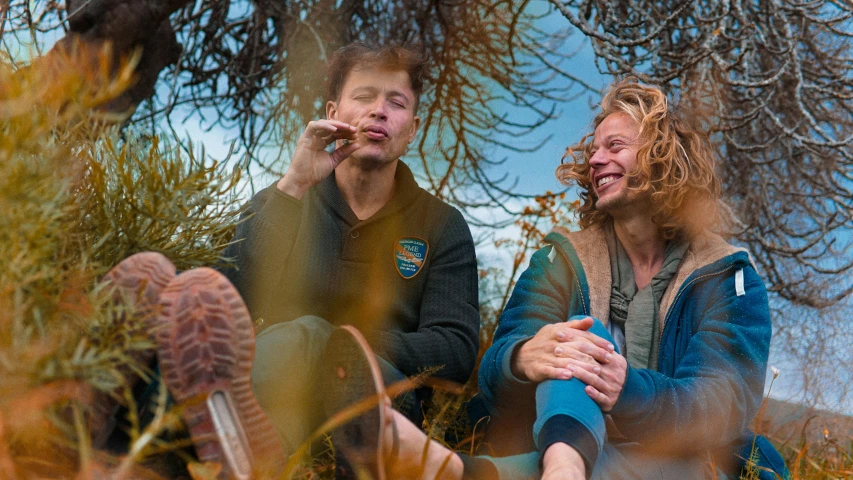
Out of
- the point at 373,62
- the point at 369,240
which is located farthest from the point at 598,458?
the point at 373,62

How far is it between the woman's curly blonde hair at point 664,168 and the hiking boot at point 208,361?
1.32 m

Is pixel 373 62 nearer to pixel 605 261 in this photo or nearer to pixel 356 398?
pixel 605 261

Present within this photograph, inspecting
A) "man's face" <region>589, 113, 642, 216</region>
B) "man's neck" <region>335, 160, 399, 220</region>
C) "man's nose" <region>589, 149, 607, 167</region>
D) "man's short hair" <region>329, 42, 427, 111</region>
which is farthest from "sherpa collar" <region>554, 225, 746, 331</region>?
"man's short hair" <region>329, 42, 427, 111</region>

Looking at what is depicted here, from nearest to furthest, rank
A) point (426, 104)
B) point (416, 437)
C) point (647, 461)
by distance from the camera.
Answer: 1. point (416, 437)
2. point (647, 461)
3. point (426, 104)

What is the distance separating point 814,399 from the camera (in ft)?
12.0

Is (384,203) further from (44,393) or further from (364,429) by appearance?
(44,393)

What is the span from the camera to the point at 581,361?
1754mm

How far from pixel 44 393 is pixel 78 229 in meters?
0.57

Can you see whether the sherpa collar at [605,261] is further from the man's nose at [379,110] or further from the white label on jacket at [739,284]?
the man's nose at [379,110]

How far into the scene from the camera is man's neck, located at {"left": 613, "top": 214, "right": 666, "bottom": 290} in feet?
7.42

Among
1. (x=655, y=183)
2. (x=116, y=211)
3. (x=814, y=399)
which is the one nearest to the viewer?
(x=116, y=211)

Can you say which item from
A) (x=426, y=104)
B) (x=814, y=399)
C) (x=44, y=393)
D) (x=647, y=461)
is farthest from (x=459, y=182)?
(x=44, y=393)

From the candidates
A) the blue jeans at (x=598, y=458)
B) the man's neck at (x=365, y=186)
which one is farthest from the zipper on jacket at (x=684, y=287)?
the man's neck at (x=365, y=186)

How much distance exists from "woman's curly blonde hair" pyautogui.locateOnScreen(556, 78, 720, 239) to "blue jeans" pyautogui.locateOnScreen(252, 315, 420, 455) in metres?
0.94
